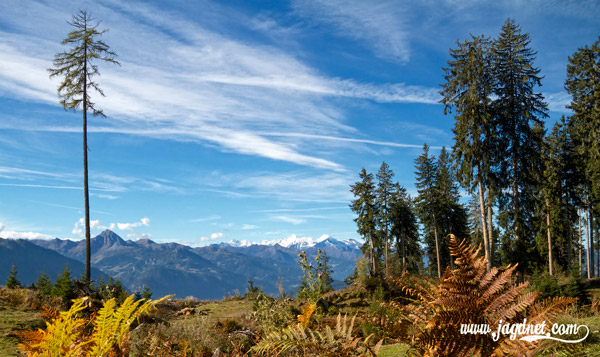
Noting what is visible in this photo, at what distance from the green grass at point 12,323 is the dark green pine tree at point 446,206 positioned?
122ft

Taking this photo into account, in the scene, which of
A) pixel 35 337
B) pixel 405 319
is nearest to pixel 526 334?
pixel 405 319

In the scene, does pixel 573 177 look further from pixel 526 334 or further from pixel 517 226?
pixel 526 334

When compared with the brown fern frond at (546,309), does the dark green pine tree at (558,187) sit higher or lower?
higher

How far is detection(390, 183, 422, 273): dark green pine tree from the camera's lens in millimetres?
46562

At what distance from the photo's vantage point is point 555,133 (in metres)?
33.4

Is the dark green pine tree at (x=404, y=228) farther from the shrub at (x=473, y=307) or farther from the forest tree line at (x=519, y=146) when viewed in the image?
the shrub at (x=473, y=307)

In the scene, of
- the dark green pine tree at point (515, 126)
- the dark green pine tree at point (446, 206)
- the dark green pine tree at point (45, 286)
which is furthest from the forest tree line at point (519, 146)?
the dark green pine tree at point (45, 286)

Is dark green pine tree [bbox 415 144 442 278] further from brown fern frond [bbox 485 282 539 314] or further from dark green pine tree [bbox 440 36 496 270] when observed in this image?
brown fern frond [bbox 485 282 539 314]

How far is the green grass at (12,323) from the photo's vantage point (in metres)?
7.71

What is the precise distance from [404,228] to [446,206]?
682 centimetres

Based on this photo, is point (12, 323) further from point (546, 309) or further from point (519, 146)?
point (519, 146)

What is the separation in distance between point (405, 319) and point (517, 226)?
2528cm

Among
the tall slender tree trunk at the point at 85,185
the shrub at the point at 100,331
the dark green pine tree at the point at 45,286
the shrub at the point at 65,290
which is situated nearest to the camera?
the shrub at the point at 100,331

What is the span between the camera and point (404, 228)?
4688 cm
